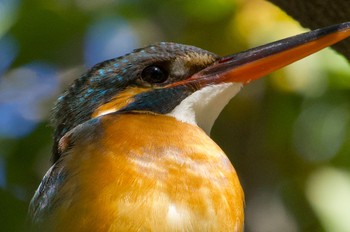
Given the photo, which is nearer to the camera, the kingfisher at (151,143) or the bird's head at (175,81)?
the kingfisher at (151,143)

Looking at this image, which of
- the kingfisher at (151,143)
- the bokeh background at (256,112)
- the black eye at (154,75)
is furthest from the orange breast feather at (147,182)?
the bokeh background at (256,112)

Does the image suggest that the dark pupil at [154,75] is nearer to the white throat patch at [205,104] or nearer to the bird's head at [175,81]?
the bird's head at [175,81]

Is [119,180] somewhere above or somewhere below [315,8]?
below

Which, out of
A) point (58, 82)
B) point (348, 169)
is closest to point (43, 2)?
point (58, 82)

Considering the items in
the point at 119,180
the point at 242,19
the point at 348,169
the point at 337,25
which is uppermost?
the point at 337,25

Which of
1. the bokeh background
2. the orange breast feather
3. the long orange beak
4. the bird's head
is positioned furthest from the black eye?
Result: the bokeh background

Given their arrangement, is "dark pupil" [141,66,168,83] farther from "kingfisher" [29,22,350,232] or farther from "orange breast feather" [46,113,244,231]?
"orange breast feather" [46,113,244,231]

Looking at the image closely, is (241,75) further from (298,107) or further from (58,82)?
(58,82)
